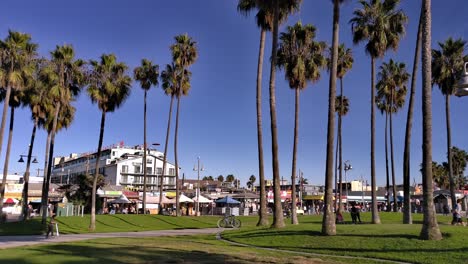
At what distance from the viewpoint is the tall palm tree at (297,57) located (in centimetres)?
3369

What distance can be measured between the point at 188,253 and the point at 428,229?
8.93 meters

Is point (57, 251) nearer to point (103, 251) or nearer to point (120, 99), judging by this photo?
point (103, 251)

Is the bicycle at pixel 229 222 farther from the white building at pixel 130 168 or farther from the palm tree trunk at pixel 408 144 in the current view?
the white building at pixel 130 168

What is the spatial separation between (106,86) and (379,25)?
66.3 ft

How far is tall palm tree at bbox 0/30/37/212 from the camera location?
32.2m

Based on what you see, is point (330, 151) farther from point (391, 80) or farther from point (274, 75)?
point (391, 80)

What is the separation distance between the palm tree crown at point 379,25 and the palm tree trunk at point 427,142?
12.0 metres

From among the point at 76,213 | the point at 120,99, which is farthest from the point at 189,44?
the point at 76,213

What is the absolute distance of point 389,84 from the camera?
51219 millimetres

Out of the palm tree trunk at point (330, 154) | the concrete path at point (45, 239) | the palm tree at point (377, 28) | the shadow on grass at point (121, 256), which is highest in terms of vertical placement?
the palm tree at point (377, 28)

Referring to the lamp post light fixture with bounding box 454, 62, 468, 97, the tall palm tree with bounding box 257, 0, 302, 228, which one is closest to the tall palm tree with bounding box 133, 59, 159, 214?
the tall palm tree with bounding box 257, 0, 302, 228

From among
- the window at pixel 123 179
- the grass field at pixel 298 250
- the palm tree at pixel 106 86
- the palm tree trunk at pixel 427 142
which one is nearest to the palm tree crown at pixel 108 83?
the palm tree at pixel 106 86

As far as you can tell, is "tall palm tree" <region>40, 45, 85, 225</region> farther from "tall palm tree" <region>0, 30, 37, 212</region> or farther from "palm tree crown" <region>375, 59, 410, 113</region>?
"palm tree crown" <region>375, 59, 410, 113</region>

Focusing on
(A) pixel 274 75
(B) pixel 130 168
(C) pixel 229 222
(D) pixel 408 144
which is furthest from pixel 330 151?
(B) pixel 130 168
